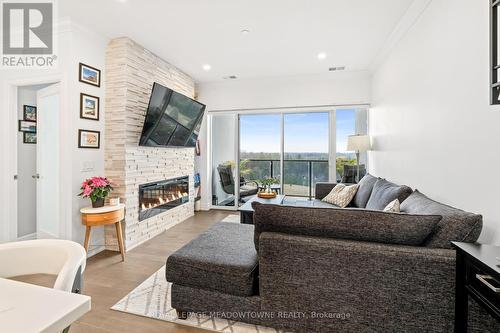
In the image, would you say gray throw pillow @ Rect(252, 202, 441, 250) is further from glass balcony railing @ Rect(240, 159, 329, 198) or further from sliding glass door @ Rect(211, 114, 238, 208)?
sliding glass door @ Rect(211, 114, 238, 208)

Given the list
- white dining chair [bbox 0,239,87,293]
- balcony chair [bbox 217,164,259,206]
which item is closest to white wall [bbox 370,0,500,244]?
white dining chair [bbox 0,239,87,293]

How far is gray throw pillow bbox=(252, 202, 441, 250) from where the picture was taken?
1.42m

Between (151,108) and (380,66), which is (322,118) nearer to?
(380,66)

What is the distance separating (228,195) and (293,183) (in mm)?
1491

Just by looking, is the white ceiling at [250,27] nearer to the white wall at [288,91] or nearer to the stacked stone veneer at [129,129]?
the stacked stone veneer at [129,129]

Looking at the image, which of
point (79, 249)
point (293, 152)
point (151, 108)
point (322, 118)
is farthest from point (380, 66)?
point (79, 249)

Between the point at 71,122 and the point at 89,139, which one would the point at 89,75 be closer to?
the point at 71,122

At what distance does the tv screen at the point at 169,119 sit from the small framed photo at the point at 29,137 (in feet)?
5.25

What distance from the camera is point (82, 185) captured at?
2.82 m

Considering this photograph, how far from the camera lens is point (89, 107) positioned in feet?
9.78

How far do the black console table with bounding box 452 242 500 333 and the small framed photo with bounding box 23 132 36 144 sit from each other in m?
4.74

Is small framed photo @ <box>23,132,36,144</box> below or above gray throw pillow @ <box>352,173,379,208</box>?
above

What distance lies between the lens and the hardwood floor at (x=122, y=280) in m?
1.74

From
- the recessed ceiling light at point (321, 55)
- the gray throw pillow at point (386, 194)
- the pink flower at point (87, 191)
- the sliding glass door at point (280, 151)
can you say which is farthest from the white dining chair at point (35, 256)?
the sliding glass door at point (280, 151)
